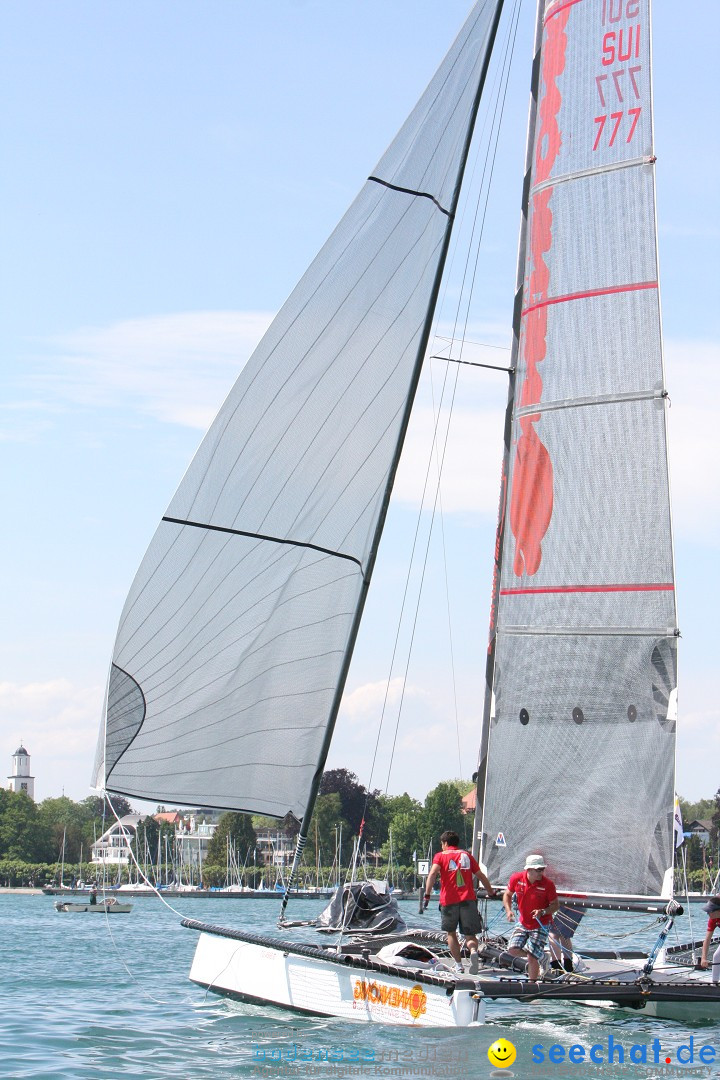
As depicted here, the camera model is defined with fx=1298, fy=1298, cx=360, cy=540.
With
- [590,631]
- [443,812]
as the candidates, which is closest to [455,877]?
[590,631]

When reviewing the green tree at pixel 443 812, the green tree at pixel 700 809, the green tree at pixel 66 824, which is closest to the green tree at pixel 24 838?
the green tree at pixel 66 824

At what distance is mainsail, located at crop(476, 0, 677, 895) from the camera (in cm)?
1226

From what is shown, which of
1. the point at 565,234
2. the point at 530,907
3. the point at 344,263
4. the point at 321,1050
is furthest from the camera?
the point at 565,234

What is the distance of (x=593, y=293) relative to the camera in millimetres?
13062

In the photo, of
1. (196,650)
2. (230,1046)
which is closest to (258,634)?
(196,650)

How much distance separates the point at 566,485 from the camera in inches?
507

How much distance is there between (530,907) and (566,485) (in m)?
4.09

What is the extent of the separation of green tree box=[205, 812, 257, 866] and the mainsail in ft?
273

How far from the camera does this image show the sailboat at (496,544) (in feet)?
37.8

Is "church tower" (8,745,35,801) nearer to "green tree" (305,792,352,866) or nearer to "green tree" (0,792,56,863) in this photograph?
"green tree" (0,792,56,863)

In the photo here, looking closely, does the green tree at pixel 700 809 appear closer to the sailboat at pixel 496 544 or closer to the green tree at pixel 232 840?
the green tree at pixel 232 840

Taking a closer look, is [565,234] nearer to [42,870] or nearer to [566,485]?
[566,485]

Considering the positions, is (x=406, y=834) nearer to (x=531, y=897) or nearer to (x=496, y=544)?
(x=496, y=544)

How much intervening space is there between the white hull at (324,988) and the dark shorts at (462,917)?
0.75 meters
